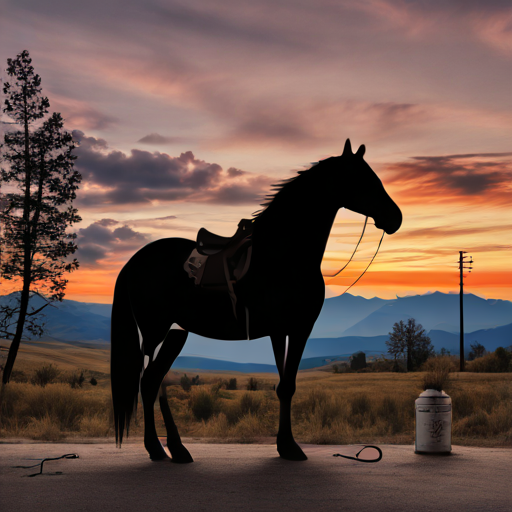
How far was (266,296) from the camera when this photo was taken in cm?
646

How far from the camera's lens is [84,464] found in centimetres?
655

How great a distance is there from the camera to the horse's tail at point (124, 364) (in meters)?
6.78

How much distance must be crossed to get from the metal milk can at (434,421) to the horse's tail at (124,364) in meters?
3.62

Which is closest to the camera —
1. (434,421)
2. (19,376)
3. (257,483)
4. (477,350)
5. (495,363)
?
(257,483)

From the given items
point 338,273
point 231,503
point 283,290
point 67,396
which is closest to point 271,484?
point 231,503

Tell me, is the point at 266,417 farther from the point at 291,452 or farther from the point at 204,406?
the point at 291,452

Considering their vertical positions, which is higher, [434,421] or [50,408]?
[434,421]

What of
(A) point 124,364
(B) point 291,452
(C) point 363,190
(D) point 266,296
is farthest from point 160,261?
(B) point 291,452

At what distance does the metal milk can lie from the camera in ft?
23.5

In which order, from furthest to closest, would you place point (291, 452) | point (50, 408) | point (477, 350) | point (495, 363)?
point (477, 350) → point (495, 363) → point (50, 408) → point (291, 452)

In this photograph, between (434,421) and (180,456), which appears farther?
(434,421)

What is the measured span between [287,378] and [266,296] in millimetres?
1001

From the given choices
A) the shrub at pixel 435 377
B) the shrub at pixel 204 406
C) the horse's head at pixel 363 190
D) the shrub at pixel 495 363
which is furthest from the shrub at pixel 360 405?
the shrub at pixel 495 363

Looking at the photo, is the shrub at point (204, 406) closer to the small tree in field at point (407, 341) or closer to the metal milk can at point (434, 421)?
the metal milk can at point (434, 421)
